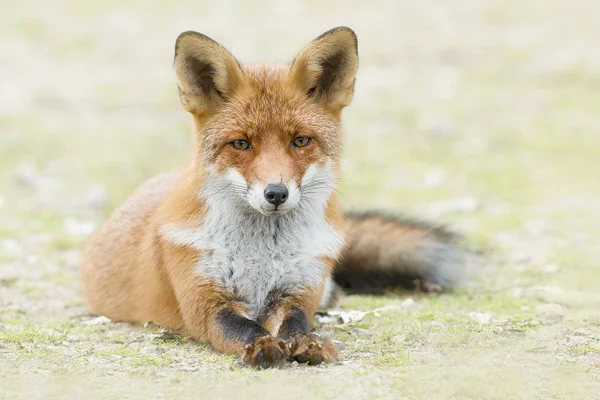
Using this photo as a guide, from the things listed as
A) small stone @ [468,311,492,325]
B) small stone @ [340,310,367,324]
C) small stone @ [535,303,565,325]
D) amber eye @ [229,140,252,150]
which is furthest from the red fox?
small stone @ [535,303,565,325]

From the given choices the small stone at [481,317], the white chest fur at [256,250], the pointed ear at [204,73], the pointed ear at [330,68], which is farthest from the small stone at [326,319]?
the pointed ear at [204,73]

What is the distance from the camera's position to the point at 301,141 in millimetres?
5496

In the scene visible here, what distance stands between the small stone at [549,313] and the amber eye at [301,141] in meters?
2.06

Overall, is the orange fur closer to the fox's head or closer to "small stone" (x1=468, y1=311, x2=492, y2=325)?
the fox's head

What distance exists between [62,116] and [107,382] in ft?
37.3

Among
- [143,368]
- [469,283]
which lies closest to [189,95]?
[143,368]

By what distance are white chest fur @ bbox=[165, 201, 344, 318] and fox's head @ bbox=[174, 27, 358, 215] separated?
0.16 m

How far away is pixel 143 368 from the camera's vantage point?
4.95 m

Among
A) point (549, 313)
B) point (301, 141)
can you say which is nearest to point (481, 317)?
point (549, 313)

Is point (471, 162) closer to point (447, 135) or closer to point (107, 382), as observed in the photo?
point (447, 135)

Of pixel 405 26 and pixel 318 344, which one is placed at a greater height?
pixel 405 26

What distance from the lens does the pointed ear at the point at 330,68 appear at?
5715mm

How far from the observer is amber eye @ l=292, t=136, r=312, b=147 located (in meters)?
5.47

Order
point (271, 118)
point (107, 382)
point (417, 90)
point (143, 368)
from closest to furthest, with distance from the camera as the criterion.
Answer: point (107, 382), point (143, 368), point (271, 118), point (417, 90)
